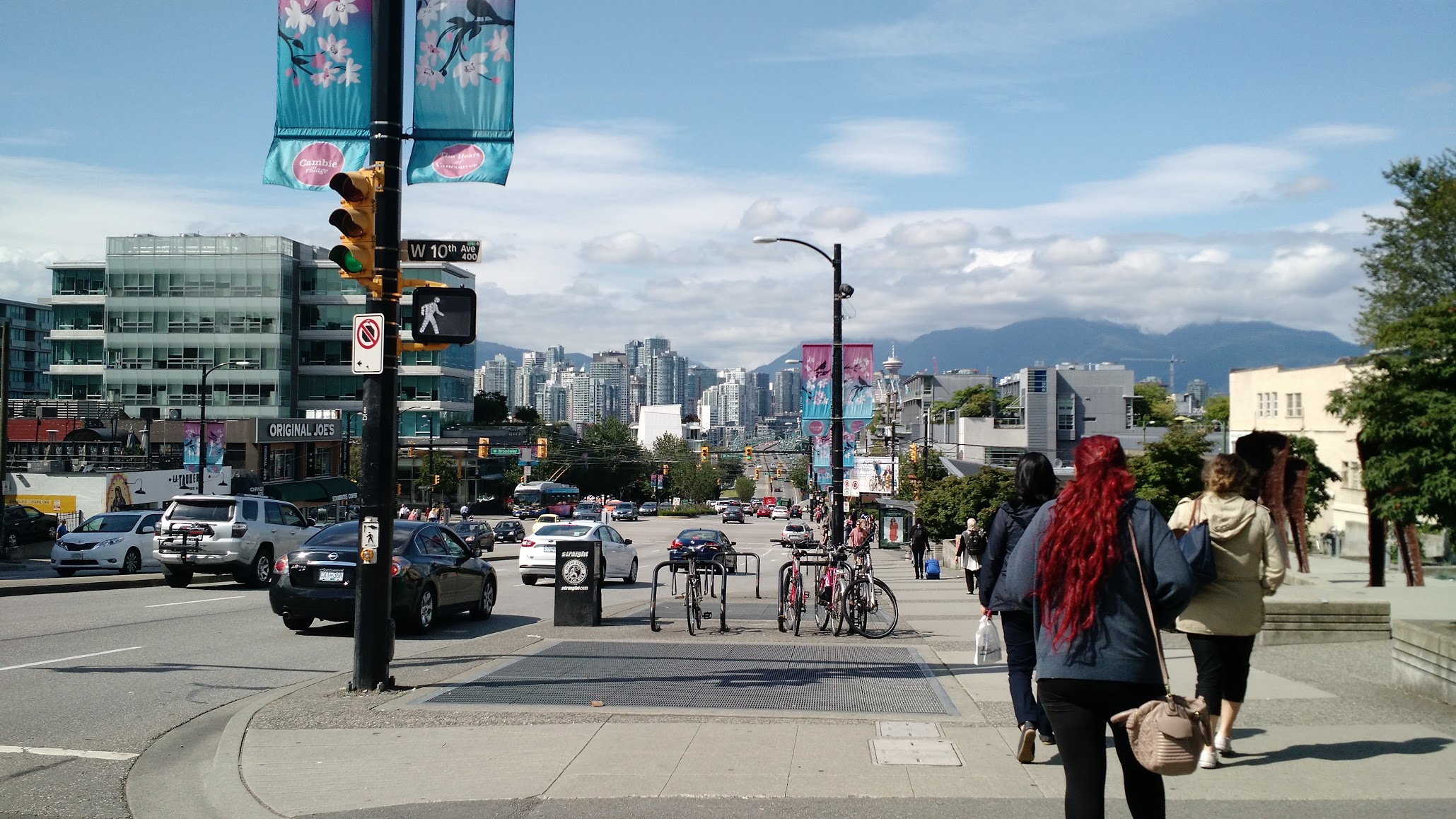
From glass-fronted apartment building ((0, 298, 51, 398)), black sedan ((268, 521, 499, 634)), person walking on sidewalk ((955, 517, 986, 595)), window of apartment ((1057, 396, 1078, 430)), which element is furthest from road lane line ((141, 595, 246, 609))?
glass-fronted apartment building ((0, 298, 51, 398))

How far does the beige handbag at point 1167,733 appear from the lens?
4551 mm

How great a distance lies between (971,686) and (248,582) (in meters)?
17.6

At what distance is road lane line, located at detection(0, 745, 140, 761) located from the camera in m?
8.16

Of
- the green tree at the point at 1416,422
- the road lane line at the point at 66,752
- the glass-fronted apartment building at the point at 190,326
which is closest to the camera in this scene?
the road lane line at the point at 66,752

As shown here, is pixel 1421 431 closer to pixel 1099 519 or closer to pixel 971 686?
pixel 971 686

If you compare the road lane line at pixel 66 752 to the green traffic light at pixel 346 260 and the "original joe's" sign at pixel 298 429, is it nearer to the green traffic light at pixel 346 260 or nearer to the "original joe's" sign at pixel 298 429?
the green traffic light at pixel 346 260

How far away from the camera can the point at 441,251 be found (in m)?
10.4

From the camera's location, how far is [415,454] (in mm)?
93375

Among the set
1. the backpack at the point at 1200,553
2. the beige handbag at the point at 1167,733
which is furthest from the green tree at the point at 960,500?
the beige handbag at the point at 1167,733

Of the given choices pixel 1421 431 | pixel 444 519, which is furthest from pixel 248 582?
pixel 444 519

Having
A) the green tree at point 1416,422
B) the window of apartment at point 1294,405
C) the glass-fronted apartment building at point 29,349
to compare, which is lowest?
the green tree at point 1416,422

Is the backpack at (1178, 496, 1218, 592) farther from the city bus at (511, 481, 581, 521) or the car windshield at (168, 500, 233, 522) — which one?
the city bus at (511, 481, 581, 521)

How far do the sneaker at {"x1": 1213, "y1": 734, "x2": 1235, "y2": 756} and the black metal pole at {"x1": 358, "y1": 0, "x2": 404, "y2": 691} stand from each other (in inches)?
248

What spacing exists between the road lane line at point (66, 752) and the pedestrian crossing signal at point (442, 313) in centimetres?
385
